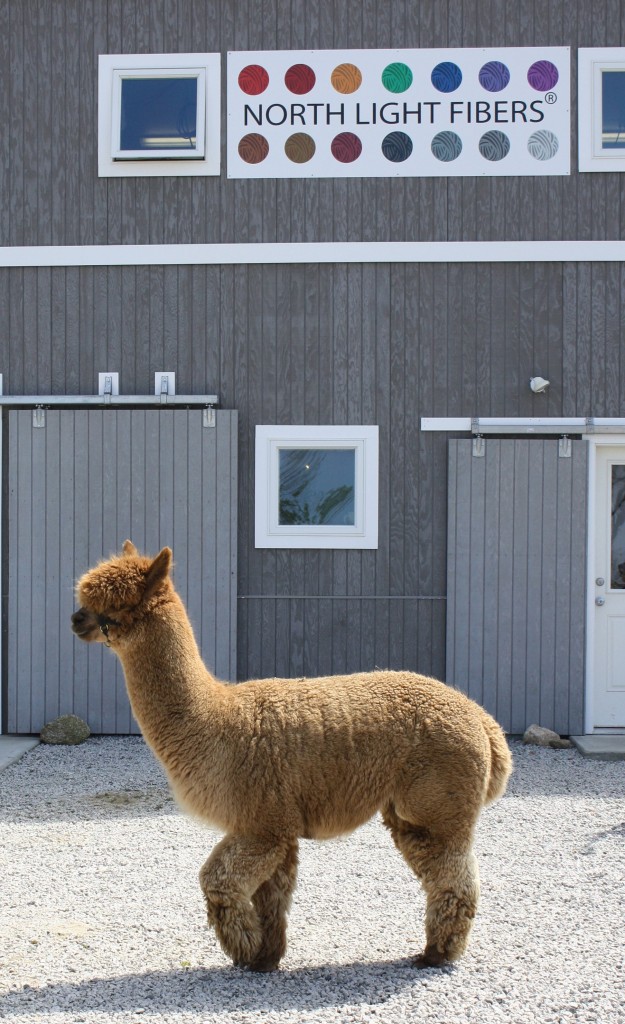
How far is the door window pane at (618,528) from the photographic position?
834 cm

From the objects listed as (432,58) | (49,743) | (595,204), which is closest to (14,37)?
(432,58)

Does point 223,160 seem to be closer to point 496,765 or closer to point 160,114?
point 160,114

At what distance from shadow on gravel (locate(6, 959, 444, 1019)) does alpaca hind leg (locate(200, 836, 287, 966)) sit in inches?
Result: 7.2

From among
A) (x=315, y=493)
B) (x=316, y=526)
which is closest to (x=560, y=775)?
(x=316, y=526)

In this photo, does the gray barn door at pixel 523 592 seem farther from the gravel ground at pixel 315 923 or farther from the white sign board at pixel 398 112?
the white sign board at pixel 398 112

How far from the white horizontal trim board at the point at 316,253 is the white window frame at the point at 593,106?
0.67 meters

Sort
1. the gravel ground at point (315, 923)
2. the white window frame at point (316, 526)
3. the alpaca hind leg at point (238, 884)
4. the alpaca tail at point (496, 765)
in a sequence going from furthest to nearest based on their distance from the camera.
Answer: the white window frame at point (316, 526), the alpaca tail at point (496, 765), the gravel ground at point (315, 923), the alpaca hind leg at point (238, 884)

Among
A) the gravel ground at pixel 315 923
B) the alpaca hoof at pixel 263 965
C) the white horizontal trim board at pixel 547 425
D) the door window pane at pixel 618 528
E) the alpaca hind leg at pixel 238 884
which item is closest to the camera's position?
the alpaca hind leg at pixel 238 884

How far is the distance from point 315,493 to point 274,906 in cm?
500

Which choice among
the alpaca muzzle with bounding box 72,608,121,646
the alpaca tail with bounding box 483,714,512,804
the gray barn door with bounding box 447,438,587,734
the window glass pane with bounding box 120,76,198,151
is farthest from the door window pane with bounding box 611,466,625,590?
the alpaca muzzle with bounding box 72,608,121,646

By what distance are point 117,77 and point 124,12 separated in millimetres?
562

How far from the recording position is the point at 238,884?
11.0ft

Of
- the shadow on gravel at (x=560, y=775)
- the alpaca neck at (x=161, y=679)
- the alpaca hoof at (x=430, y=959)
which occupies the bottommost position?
the shadow on gravel at (x=560, y=775)

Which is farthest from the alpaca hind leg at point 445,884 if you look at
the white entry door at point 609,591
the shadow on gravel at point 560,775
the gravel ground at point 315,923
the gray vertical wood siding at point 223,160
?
the gray vertical wood siding at point 223,160
